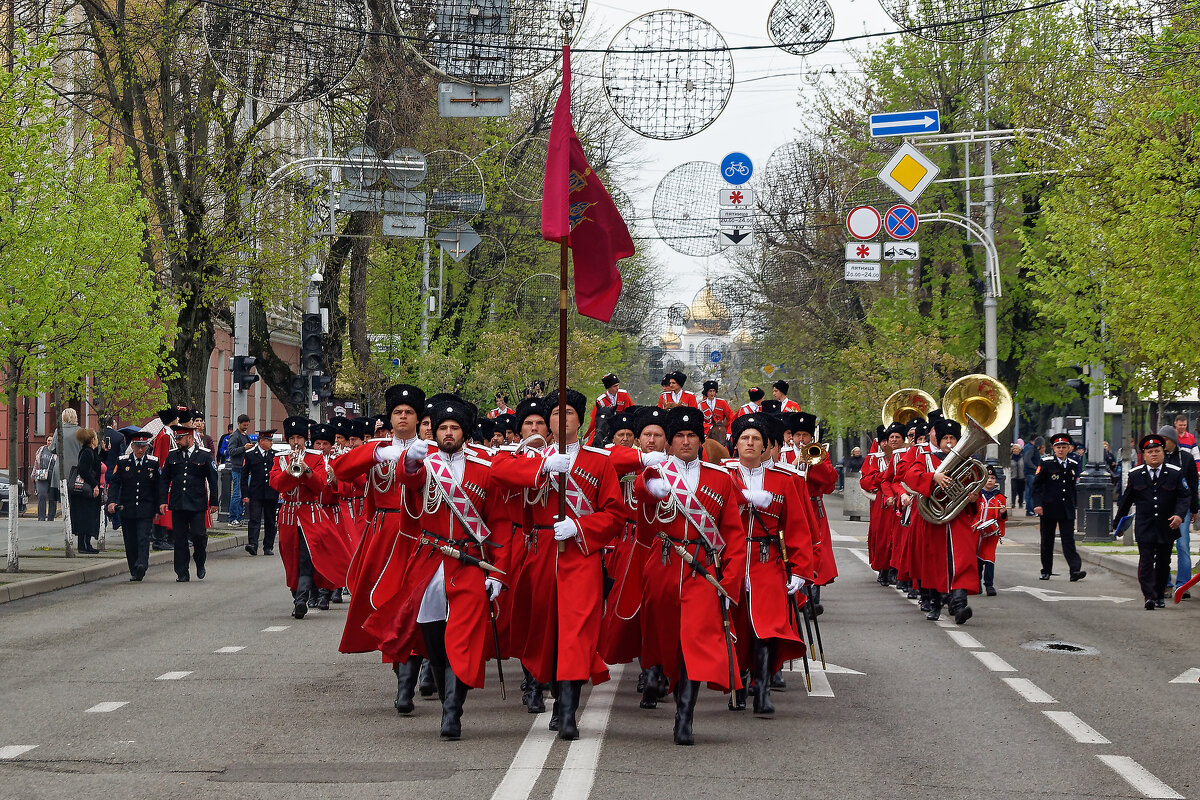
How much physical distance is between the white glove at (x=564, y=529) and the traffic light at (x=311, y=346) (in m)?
19.8

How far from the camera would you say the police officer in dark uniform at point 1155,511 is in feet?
53.5

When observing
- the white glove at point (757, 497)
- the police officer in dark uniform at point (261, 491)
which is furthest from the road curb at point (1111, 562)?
the white glove at point (757, 497)

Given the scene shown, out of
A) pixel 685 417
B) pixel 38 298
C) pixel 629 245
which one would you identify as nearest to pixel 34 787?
pixel 685 417

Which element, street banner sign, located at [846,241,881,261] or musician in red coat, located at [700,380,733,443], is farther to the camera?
street banner sign, located at [846,241,881,261]

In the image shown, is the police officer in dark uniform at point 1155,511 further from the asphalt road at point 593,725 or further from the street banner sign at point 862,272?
the street banner sign at point 862,272

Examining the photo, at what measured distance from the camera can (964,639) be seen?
13.3 metres

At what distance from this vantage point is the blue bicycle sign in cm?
2248

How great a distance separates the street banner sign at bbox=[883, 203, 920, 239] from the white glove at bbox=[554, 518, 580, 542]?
21.6 metres

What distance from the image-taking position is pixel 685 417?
8734 mm

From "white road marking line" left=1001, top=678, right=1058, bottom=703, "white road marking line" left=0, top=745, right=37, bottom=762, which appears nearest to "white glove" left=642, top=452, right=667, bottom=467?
"white road marking line" left=1001, top=678, right=1058, bottom=703

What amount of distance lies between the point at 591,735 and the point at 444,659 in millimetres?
987

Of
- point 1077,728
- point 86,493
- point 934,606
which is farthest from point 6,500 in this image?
point 1077,728

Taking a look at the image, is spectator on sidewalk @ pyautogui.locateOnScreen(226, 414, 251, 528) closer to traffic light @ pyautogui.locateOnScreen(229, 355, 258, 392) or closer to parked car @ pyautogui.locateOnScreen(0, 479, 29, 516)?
traffic light @ pyautogui.locateOnScreen(229, 355, 258, 392)

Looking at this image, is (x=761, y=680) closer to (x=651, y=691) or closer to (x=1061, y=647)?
(x=651, y=691)
